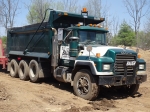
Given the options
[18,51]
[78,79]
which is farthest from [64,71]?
[18,51]

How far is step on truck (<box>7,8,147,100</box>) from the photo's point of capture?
23.5 feet

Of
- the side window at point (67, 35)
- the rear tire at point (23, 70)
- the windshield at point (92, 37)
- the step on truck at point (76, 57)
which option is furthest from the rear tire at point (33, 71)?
the windshield at point (92, 37)

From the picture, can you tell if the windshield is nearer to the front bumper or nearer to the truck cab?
the truck cab

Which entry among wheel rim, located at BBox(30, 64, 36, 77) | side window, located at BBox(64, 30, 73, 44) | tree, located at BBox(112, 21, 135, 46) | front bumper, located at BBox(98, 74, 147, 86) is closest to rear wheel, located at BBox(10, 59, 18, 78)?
wheel rim, located at BBox(30, 64, 36, 77)

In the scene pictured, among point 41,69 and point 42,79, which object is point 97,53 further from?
point 42,79

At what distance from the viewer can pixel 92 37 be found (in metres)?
8.71

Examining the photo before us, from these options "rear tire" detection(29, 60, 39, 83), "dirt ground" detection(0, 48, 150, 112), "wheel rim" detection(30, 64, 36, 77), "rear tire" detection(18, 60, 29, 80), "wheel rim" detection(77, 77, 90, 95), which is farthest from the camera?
"rear tire" detection(18, 60, 29, 80)

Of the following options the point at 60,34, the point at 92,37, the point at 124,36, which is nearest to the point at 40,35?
the point at 60,34

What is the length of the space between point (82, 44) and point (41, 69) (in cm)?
303

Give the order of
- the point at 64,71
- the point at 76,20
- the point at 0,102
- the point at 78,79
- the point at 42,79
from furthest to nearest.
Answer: the point at 42,79 < the point at 76,20 < the point at 64,71 < the point at 78,79 < the point at 0,102

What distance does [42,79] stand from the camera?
11117 millimetres

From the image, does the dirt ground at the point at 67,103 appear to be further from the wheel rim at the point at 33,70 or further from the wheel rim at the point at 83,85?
the wheel rim at the point at 33,70

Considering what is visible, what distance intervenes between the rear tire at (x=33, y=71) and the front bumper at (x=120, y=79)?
436 cm

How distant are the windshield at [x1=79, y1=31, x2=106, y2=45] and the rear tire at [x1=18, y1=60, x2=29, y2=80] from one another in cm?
418
